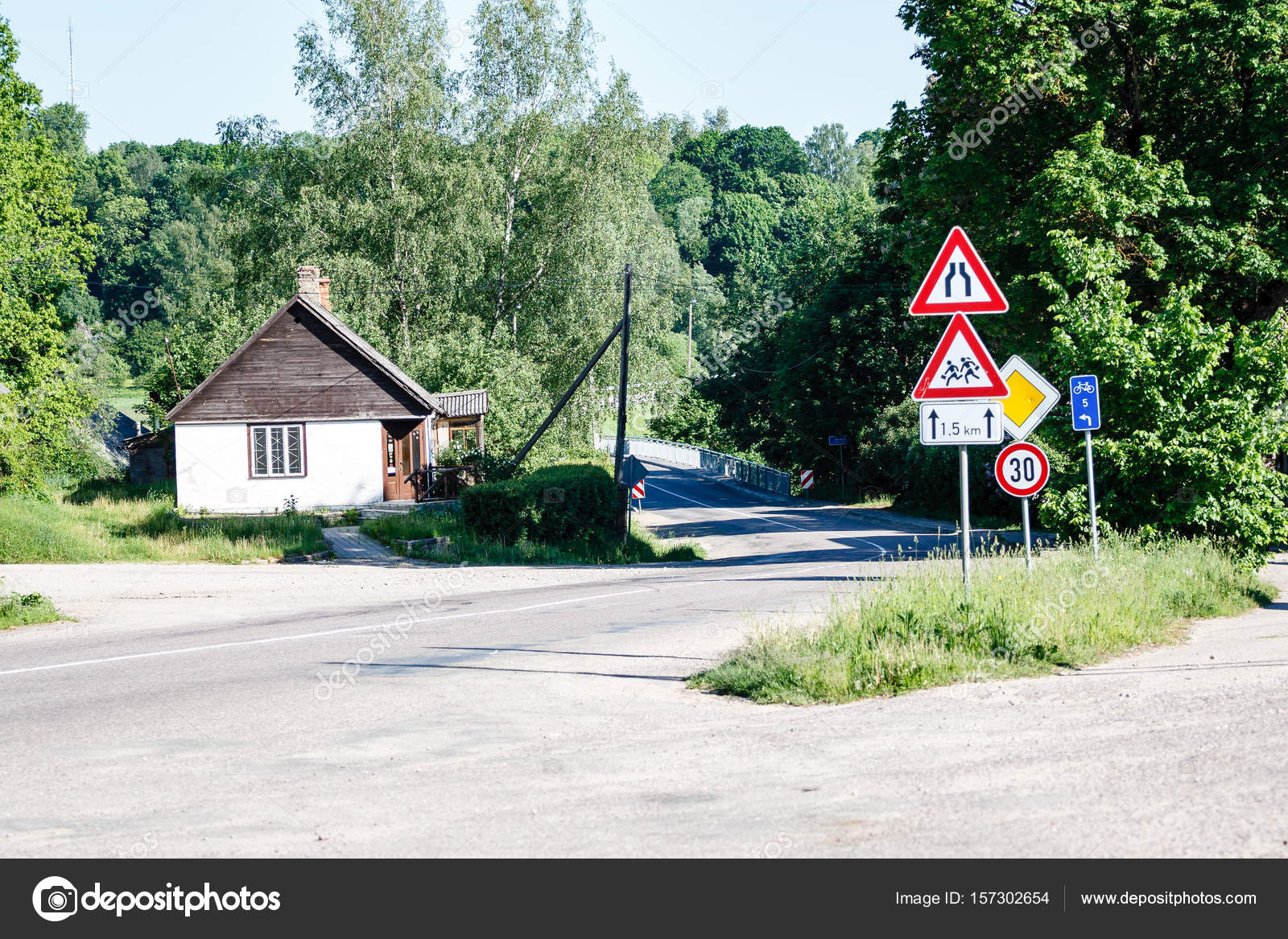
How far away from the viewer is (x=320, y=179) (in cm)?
4150

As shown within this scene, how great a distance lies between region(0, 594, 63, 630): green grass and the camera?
1449cm

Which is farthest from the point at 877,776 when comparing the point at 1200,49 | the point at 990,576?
the point at 1200,49

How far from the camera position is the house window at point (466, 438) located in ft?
128

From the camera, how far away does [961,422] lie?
9.01m

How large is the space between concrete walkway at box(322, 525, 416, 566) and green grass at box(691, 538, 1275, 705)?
51.6 ft

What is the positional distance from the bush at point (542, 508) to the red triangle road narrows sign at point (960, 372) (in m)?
19.3

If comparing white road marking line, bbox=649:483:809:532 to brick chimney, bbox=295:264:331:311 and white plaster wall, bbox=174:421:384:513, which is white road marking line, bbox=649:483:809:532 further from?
brick chimney, bbox=295:264:331:311

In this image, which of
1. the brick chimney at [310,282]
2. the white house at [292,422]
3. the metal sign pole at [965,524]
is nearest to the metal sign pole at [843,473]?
the white house at [292,422]

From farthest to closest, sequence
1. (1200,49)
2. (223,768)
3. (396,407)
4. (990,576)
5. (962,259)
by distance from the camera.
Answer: (396,407) < (1200,49) < (990,576) < (962,259) < (223,768)

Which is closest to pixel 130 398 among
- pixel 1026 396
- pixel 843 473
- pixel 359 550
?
pixel 843 473
